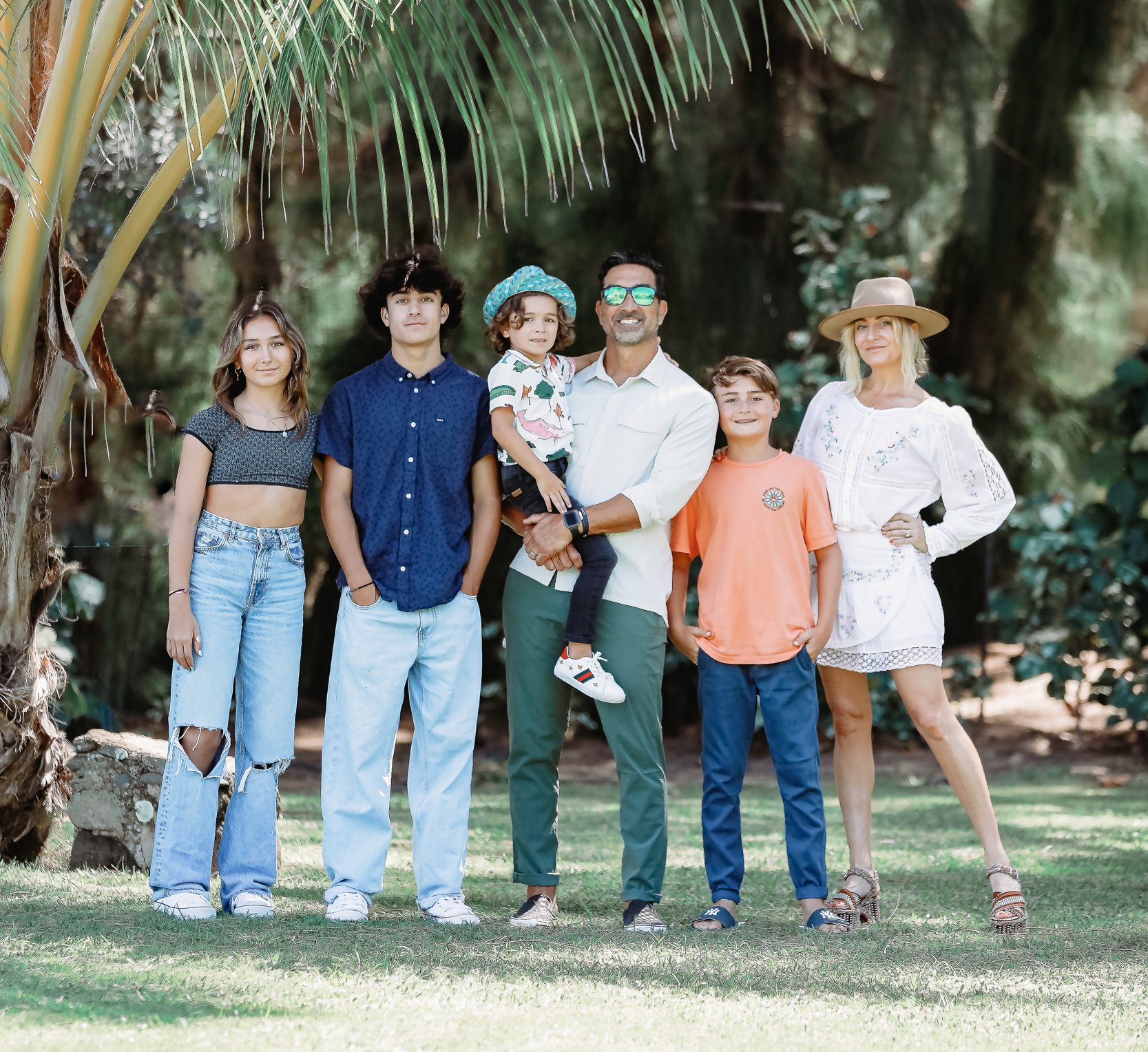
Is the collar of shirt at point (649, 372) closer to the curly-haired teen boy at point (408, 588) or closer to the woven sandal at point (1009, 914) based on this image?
the curly-haired teen boy at point (408, 588)

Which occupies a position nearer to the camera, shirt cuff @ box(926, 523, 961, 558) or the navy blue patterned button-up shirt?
the navy blue patterned button-up shirt

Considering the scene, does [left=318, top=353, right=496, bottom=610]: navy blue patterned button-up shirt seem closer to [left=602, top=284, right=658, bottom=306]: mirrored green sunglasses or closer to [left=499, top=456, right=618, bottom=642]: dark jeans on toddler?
[left=499, top=456, right=618, bottom=642]: dark jeans on toddler

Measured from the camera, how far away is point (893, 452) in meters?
3.75

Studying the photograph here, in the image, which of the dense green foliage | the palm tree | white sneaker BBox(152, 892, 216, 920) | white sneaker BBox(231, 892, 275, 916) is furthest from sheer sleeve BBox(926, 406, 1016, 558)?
the dense green foliage

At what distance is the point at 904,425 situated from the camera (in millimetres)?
3758

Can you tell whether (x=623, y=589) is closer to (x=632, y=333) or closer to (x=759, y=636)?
(x=759, y=636)

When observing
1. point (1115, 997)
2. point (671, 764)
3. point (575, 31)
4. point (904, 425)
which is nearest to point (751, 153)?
point (575, 31)

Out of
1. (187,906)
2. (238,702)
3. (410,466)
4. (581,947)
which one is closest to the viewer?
(581,947)

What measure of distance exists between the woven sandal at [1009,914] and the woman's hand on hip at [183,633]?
79.2 inches

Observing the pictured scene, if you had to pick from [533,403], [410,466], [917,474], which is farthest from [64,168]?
[917,474]

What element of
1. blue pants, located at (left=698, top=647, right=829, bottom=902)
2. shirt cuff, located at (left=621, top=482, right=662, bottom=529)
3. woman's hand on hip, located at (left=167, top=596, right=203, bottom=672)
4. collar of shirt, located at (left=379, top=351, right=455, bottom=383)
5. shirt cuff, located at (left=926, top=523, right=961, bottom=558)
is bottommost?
blue pants, located at (left=698, top=647, right=829, bottom=902)

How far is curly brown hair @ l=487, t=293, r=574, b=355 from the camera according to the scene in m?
3.57

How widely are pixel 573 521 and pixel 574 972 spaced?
3.36 feet

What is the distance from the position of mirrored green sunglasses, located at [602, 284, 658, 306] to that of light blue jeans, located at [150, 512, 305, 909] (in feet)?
3.18
